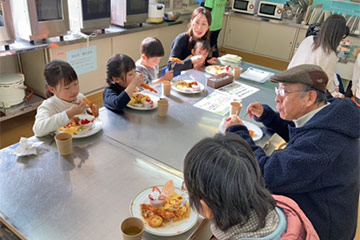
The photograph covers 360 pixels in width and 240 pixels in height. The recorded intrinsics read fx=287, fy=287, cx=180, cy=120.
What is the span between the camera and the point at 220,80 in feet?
7.36

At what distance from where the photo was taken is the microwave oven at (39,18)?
2.47 metres

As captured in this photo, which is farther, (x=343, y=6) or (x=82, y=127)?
(x=343, y=6)

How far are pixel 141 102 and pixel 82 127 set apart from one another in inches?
17.9

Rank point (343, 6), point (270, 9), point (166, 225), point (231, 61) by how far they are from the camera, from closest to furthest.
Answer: point (166, 225)
point (231, 61)
point (343, 6)
point (270, 9)

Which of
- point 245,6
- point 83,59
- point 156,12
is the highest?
point 245,6

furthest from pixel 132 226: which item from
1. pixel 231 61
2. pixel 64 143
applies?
pixel 231 61

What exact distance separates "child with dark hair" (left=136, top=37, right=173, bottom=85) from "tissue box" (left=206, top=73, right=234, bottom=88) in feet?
1.02

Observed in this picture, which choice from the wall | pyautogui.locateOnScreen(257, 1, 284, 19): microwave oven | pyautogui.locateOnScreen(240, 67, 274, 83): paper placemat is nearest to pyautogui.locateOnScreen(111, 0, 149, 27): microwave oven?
pyautogui.locateOnScreen(240, 67, 274, 83): paper placemat

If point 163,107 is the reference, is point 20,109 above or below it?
below

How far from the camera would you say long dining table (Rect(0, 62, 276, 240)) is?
0.98 m

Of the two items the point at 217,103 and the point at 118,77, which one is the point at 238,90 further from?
the point at 118,77

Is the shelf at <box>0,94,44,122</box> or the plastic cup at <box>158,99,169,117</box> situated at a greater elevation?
the plastic cup at <box>158,99,169,117</box>

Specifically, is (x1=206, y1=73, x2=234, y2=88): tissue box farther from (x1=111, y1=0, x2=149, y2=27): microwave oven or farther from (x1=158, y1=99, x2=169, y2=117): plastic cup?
(x1=111, y1=0, x2=149, y2=27): microwave oven

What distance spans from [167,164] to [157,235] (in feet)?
1.31
